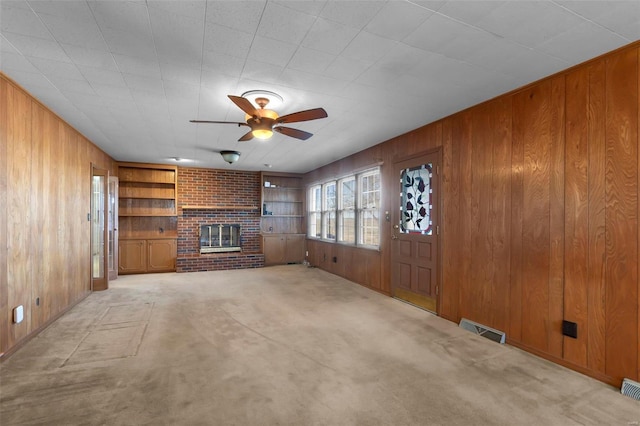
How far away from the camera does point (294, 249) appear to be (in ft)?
26.4

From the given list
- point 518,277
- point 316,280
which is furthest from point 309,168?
point 518,277

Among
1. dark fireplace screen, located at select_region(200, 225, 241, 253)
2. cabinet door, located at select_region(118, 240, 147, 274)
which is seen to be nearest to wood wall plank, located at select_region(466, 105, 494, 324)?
dark fireplace screen, located at select_region(200, 225, 241, 253)

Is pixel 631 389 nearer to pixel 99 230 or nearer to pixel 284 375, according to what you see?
pixel 284 375

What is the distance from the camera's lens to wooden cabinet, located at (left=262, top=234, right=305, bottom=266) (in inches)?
306

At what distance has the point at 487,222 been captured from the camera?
3.23 meters

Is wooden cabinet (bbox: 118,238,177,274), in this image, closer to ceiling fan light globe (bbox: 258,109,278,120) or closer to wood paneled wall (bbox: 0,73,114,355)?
wood paneled wall (bbox: 0,73,114,355)

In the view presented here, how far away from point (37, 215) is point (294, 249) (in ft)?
17.9

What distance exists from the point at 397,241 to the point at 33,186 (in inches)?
180

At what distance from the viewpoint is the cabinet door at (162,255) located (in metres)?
6.84

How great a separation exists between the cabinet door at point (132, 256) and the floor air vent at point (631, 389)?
7728 mm

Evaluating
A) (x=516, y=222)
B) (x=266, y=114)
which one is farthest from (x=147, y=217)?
(x=516, y=222)

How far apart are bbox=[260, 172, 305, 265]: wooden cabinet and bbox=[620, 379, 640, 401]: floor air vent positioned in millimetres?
6539

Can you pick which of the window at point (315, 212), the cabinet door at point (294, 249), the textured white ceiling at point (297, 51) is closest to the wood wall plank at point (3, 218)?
the textured white ceiling at point (297, 51)

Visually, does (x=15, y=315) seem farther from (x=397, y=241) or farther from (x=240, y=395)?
(x=397, y=241)
